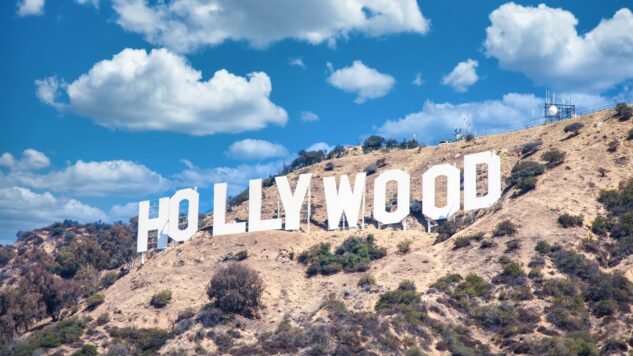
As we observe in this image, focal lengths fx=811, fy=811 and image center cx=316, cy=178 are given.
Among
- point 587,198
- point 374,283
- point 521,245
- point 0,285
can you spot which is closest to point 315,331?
point 374,283

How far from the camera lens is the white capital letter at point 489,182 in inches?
2511

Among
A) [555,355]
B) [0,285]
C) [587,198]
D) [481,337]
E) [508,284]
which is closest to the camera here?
[555,355]

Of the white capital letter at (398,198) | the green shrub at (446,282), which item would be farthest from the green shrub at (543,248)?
the white capital letter at (398,198)

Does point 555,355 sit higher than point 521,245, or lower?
lower

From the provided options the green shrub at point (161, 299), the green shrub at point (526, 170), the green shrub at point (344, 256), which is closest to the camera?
the green shrub at point (161, 299)

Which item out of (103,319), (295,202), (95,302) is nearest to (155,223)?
(95,302)

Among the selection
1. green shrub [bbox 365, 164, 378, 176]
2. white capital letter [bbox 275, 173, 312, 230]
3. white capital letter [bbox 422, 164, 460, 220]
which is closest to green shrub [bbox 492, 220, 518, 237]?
white capital letter [bbox 422, 164, 460, 220]

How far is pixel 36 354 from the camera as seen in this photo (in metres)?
55.2

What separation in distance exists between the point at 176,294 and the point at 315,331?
16085 millimetres

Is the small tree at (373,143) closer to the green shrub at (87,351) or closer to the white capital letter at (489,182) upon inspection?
the white capital letter at (489,182)

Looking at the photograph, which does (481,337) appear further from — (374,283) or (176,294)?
(176,294)

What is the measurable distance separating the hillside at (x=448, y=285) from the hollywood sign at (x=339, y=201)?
4.66 ft

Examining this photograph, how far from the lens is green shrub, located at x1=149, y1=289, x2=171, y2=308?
61.8 meters

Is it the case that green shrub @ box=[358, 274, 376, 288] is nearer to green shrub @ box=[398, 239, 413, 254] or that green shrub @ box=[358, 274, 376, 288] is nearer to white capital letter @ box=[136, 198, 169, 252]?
green shrub @ box=[398, 239, 413, 254]
